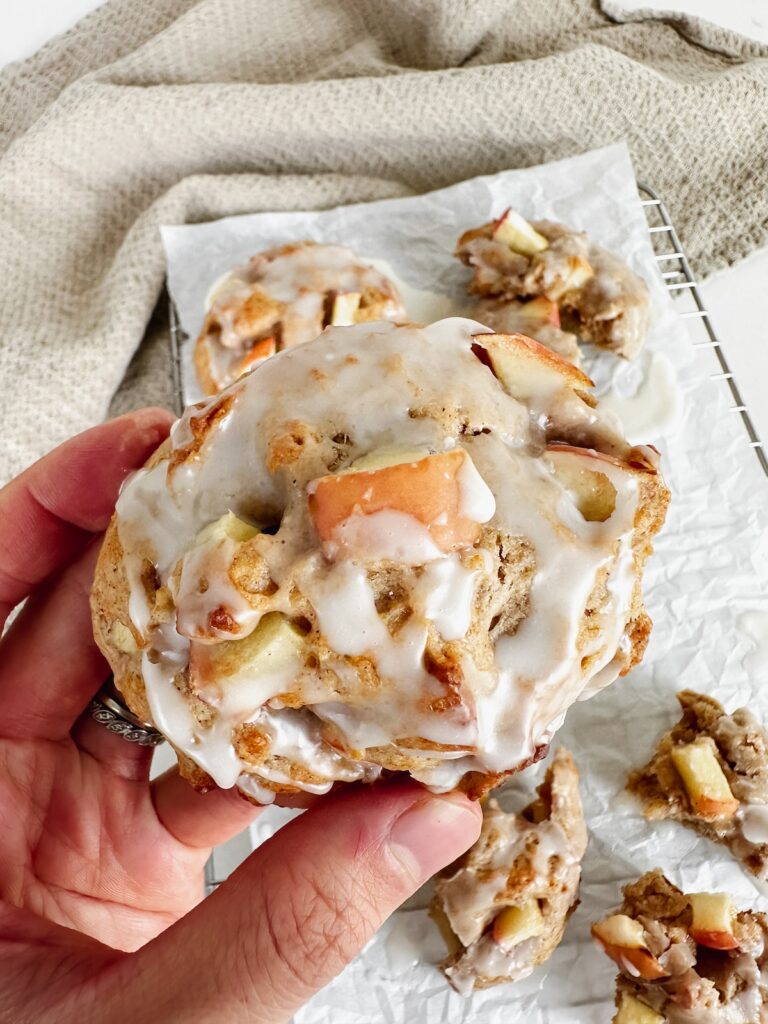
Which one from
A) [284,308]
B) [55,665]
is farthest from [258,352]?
[55,665]

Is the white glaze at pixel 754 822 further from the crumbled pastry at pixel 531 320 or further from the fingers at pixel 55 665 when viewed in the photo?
the fingers at pixel 55 665

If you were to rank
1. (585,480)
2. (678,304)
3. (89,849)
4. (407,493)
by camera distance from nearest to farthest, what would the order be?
(407,493) < (585,480) < (89,849) < (678,304)

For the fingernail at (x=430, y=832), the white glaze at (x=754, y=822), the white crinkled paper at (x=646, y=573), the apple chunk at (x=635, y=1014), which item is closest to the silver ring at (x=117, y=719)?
the white crinkled paper at (x=646, y=573)

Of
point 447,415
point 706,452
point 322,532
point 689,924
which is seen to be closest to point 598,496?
point 447,415

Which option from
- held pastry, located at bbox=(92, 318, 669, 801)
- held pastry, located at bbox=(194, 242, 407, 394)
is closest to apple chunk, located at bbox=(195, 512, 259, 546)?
held pastry, located at bbox=(92, 318, 669, 801)

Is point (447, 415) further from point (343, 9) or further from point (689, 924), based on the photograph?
point (343, 9)

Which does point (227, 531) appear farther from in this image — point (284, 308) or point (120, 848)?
point (284, 308)
